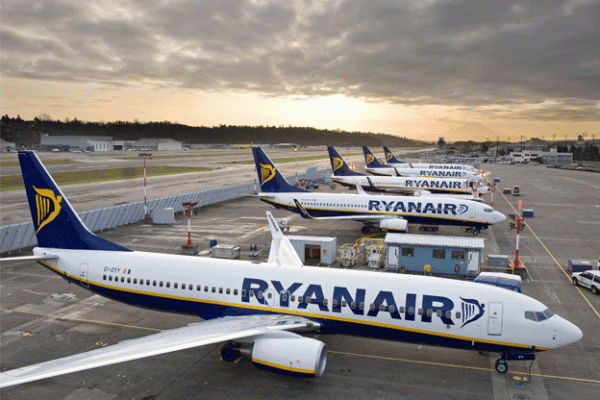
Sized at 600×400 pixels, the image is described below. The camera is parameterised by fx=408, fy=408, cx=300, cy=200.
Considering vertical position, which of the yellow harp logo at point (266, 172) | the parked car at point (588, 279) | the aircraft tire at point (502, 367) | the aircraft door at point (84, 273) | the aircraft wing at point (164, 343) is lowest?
the aircraft tire at point (502, 367)

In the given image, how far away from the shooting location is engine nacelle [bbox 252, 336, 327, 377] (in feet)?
49.9

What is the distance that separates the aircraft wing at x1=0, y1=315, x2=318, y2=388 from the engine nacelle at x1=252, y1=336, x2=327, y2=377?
0.75 meters

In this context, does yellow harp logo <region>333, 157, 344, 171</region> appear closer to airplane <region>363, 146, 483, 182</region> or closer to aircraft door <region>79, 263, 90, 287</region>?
airplane <region>363, 146, 483, 182</region>

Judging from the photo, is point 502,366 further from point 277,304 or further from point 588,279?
point 588,279

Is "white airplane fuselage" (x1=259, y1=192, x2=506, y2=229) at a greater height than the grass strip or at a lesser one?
lesser

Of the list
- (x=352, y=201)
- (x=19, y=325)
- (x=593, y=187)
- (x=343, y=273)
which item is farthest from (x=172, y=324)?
(x=593, y=187)

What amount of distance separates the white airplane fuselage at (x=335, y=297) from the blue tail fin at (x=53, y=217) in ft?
1.57

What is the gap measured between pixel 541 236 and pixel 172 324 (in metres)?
43.4

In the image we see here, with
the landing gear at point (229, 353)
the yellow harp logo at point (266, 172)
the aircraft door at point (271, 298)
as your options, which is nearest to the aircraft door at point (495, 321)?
the aircraft door at point (271, 298)

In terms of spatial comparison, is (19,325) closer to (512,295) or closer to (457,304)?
(457,304)

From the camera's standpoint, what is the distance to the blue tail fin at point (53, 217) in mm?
21031

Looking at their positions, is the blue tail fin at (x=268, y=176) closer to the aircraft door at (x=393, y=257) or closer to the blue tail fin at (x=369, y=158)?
the aircraft door at (x=393, y=257)

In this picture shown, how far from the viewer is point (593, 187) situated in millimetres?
97688

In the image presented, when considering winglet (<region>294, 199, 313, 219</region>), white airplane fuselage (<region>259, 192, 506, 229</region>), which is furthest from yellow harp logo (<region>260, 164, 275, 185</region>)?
winglet (<region>294, 199, 313, 219</region>)
